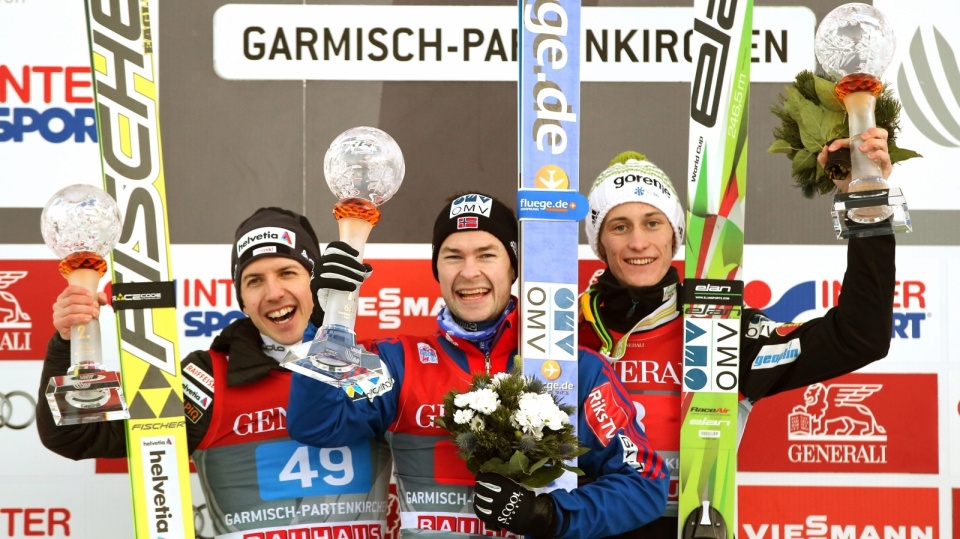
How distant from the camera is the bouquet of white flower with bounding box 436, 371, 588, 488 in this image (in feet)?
7.86

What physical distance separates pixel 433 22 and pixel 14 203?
1.72m

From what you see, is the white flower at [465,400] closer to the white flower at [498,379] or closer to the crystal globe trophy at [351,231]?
the white flower at [498,379]

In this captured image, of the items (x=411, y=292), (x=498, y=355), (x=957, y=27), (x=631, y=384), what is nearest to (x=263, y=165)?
(x=411, y=292)

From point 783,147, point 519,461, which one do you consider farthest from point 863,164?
point 519,461

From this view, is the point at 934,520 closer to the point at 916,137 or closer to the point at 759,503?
the point at 759,503

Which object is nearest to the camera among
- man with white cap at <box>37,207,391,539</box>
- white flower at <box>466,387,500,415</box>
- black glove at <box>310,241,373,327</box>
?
black glove at <box>310,241,373,327</box>

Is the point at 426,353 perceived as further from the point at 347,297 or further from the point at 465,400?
the point at 347,297

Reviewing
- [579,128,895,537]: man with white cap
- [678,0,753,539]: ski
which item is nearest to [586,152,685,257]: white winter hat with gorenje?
[579,128,895,537]: man with white cap

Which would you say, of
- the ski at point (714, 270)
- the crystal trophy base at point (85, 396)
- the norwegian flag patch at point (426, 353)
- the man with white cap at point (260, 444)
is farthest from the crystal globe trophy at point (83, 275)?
the ski at point (714, 270)

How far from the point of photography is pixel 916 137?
12.1 ft

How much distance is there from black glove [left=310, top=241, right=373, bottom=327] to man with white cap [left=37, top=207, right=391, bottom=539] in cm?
59

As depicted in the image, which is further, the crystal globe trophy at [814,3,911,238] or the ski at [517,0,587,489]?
the ski at [517,0,587,489]

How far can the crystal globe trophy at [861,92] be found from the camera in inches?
96.7

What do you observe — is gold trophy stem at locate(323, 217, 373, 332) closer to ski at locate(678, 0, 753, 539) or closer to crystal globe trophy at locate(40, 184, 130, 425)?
crystal globe trophy at locate(40, 184, 130, 425)
